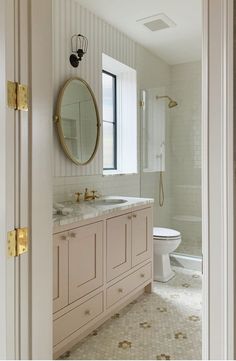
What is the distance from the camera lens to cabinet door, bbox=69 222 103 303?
1934mm

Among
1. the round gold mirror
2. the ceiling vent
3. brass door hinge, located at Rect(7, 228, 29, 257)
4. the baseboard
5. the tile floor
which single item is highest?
the ceiling vent

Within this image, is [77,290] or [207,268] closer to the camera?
[207,268]

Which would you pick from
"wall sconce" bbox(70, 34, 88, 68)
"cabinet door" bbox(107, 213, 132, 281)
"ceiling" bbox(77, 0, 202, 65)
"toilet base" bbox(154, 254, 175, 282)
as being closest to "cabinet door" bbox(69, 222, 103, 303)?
"cabinet door" bbox(107, 213, 132, 281)

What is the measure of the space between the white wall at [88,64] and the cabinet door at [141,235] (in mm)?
553

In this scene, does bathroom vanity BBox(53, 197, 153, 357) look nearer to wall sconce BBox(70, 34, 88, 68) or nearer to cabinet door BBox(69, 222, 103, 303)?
cabinet door BBox(69, 222, 103, 303)

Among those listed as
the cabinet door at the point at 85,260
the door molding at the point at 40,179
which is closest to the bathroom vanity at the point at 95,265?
the cabinet door at the point at 85,260

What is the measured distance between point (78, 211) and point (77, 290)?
0.53 meters

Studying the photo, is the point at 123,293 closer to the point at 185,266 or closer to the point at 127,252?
the point at 127,252

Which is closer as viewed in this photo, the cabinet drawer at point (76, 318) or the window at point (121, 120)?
the cabinet drawer at point (76, 318)

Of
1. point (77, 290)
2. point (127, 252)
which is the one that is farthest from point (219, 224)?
point (127, 252)

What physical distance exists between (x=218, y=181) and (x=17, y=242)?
66 cm

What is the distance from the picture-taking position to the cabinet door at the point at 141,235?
105 inches

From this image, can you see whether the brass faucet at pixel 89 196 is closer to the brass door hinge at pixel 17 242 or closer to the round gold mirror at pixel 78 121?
the round gold mirror at pixel 78 121

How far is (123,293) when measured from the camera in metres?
2.51
